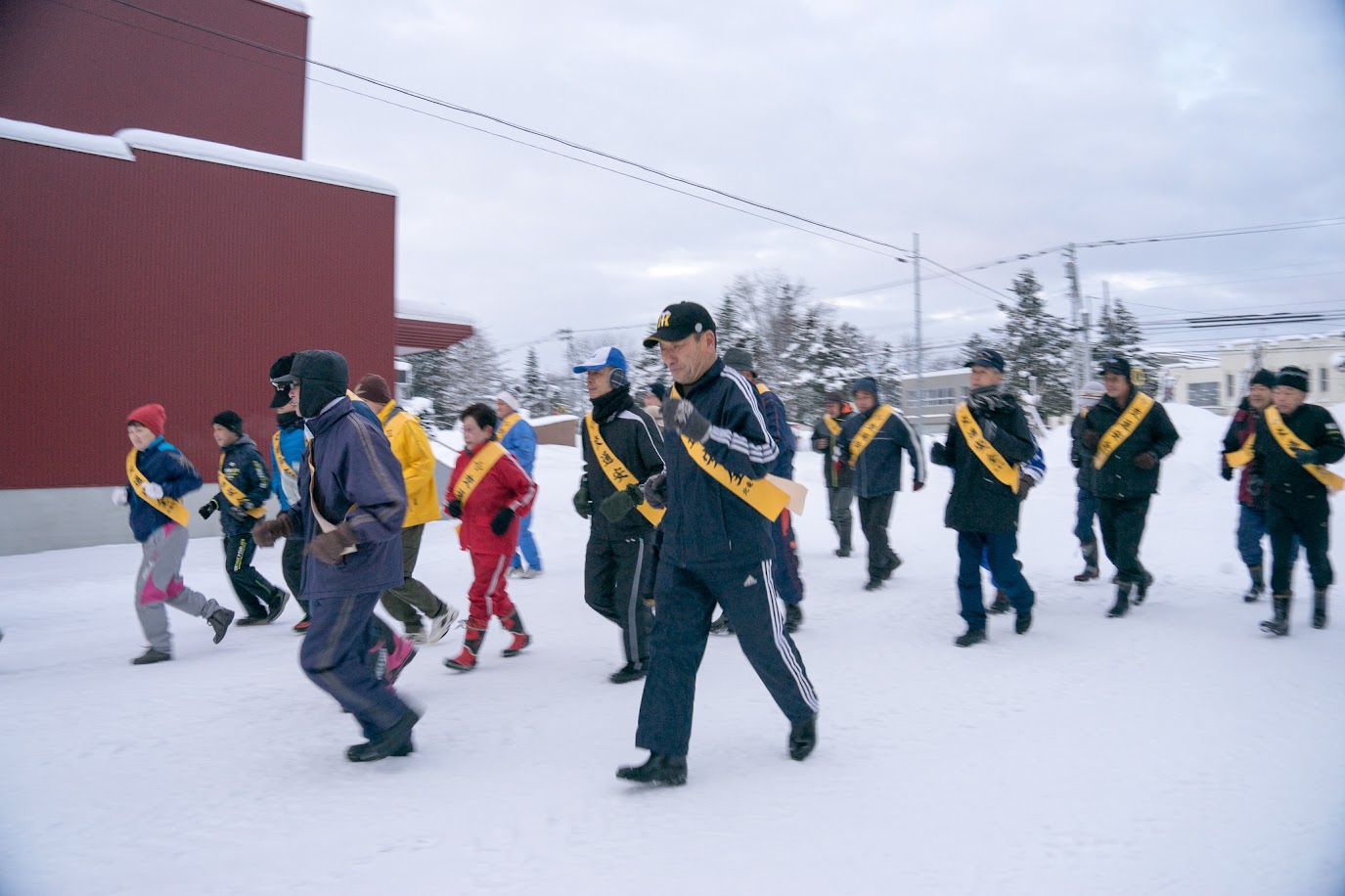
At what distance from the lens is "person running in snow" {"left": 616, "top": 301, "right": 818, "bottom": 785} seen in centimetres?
381

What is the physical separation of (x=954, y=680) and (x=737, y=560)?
89.2 inches

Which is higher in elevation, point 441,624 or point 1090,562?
point 1090,562

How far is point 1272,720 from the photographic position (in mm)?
4508

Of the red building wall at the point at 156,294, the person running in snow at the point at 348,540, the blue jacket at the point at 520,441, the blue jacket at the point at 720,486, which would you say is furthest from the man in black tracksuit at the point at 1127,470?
the red building wall at the point at 156,294

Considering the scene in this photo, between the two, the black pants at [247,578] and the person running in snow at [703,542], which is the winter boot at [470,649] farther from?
the black pants at [247,578]

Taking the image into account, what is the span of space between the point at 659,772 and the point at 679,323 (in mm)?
1973

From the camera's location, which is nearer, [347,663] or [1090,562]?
[347,663]

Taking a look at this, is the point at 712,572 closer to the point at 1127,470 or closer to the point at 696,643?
the point at 696,643


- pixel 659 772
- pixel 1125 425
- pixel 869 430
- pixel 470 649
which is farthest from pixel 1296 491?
pixel 470 649

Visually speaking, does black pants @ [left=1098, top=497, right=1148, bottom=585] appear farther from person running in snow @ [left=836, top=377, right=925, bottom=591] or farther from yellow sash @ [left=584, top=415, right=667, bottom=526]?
yellow sash @ [left=584, top=415, right=667, bottom=526]

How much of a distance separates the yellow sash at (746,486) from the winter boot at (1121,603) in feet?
14.8

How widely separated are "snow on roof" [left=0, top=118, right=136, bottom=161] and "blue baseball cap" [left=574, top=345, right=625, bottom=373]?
10878 mm

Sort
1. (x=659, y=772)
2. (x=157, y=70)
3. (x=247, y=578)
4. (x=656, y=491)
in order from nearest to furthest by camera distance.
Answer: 1. (x=659, y=772)
2. (x=656, y=491)
3. (x=247, y=578)
4. (x=157, y=70)

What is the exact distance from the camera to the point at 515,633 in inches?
245
